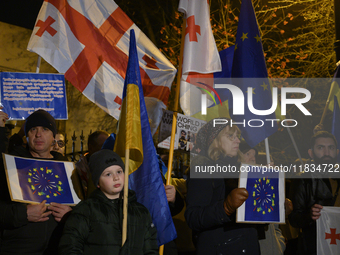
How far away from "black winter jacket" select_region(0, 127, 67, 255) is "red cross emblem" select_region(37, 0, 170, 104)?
78.7 inches

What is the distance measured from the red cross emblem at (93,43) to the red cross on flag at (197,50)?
1.08 metres

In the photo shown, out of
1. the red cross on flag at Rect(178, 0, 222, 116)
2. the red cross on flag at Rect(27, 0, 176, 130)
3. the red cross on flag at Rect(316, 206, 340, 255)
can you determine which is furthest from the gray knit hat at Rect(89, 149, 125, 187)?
the red cross on flag at Rect(316, 206, 340, 255)

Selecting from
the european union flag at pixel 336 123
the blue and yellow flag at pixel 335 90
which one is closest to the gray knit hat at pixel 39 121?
the european union flag at pixel 336 123

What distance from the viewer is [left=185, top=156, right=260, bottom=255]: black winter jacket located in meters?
3.04

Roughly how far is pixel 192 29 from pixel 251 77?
102cm

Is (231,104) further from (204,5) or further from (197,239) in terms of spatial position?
(197,239)

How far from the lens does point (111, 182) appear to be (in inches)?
122

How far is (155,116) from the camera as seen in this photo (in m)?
5.54

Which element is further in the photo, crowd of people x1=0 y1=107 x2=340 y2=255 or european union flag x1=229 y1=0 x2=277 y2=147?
european union flag x1=229 y1=0 x2=277 y2=147

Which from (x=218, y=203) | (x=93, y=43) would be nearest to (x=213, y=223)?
(x=218, y=203)

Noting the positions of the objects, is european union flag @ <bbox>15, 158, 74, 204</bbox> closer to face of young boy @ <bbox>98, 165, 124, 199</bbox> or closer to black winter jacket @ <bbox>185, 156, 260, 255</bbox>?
face of young boy @ <bbox>98, 165, 124, 199</bbox>

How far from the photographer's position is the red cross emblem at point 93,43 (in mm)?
4977

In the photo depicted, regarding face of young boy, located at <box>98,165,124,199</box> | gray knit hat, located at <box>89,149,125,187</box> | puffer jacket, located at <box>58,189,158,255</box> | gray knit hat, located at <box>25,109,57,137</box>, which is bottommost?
puffer jacket, located at <box>58,189,158,255</box>

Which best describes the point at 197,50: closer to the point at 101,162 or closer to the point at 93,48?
the point at 93,48
